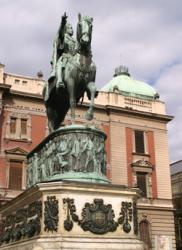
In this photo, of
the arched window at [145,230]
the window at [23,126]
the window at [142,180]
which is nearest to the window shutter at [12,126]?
the window at [23,126]

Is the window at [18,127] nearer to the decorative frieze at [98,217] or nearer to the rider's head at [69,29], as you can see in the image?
the rider's head at [69,29]

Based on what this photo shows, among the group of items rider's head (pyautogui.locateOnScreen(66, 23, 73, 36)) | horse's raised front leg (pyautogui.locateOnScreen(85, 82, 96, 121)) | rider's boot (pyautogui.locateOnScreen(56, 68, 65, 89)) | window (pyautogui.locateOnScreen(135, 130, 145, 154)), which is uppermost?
window (pyautogui.locateOnScreen(135, 130, 145, 154))

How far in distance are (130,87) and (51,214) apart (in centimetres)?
2894

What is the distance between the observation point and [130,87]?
120 feet

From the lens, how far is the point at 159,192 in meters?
32.7

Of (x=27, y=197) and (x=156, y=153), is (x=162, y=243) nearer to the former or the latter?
(x=156, y=153)

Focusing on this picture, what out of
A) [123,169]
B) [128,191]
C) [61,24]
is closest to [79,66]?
[61,24]

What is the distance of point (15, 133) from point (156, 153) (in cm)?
1116

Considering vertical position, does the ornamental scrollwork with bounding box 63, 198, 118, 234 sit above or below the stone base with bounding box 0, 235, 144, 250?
above

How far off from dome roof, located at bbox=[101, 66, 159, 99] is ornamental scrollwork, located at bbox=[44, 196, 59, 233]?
26.6 m

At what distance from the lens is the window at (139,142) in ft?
109

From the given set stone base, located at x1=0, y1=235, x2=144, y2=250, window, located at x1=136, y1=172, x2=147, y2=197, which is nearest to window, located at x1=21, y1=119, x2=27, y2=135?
window, located at x1=136, y1=172, x2=147, y2=197

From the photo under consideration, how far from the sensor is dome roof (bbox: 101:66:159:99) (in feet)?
118

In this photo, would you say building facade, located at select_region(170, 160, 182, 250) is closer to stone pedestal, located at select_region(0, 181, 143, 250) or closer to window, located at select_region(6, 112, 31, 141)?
window, located at select_region(6, 112, 31, 141)
